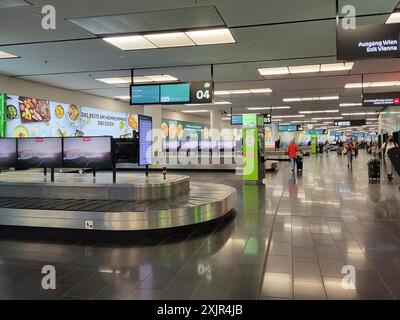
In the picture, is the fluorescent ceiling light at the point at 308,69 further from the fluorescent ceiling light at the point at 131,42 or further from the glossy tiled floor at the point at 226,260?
the glossy tiled floor at the point at 226,260

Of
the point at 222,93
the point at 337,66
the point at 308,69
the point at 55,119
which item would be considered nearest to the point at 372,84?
the point at 337,66

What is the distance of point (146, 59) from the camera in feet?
35.8

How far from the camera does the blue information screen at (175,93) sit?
11562 mm

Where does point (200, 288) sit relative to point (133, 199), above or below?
below

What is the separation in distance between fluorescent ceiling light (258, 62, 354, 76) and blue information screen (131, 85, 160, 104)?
389cm

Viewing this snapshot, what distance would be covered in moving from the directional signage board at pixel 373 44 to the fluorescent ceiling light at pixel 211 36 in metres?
3.11

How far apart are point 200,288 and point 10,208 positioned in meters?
4.25

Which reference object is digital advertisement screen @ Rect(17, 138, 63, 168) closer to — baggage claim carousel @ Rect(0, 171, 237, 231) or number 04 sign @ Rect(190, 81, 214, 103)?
baggage claim carousel @ Rect(0, 171, 237, 231)

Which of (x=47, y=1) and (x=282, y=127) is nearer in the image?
(x=47, y=1)

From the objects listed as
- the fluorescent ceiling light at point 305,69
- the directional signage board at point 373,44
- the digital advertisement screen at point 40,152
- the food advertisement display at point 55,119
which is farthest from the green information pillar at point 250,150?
the digital advertisement screen at point 40,152

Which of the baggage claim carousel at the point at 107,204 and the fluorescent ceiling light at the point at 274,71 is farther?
the fluorescent ceiling light at the point at 274,71
